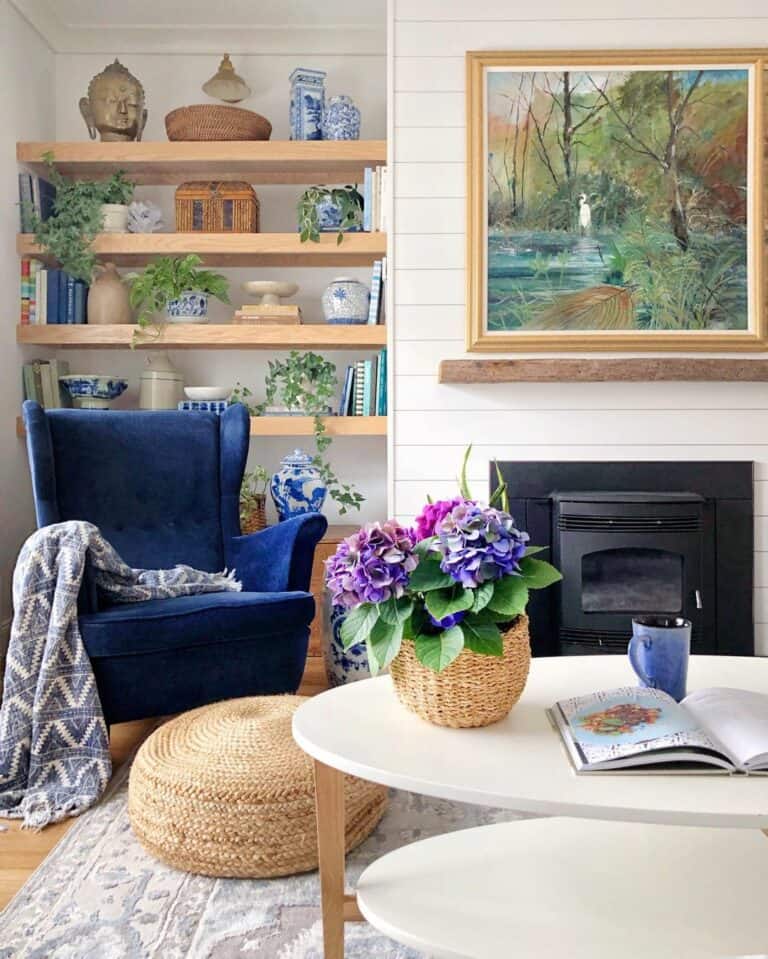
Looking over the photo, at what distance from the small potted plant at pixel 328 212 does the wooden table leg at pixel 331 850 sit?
9.33ft

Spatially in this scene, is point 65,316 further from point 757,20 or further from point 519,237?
point 757,20

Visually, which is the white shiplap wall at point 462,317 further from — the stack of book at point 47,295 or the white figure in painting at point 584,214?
the stack of book at point 47,295

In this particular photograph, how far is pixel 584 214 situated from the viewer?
134 inches

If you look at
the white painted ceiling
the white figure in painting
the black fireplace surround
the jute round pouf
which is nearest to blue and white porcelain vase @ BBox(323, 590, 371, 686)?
the black fireplace surround

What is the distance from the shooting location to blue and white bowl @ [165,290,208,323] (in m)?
3.98

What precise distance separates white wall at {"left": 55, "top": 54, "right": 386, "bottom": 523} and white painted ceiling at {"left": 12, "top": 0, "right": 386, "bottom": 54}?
5cm

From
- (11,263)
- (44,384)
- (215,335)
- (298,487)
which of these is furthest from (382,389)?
(11,263)

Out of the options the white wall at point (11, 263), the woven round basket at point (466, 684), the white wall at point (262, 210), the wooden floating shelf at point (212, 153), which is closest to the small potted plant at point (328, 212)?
the wooden floating shelf at point (212, 153)

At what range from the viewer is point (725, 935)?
4.12 ft

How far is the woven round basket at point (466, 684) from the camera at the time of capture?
136 centimetres

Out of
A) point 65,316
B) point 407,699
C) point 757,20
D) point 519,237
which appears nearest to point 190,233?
point 65,316

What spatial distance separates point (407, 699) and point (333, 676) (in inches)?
73.1

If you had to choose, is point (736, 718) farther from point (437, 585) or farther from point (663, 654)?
point (437, 585)

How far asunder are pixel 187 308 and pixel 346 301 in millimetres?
665
